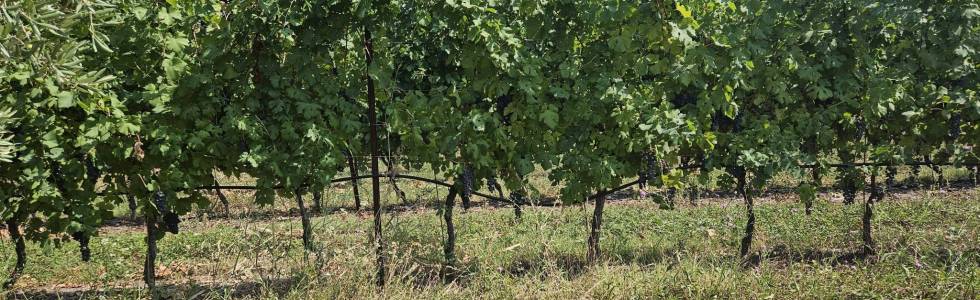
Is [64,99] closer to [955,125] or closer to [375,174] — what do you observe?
[375,174]

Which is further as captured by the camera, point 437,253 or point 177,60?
point 437,253

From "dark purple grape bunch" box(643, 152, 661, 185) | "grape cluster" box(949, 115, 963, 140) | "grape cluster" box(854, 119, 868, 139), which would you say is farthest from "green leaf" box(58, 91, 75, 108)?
"grape cluster" box(949, 115, 963, 140)

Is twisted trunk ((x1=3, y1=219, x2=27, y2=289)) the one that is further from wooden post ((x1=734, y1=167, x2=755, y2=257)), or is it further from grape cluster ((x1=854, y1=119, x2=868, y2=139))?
grape cluster ((x1=854, y1=119, x2=868, y2=139))

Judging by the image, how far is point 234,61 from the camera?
460cm

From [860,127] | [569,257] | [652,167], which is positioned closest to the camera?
[652,167]

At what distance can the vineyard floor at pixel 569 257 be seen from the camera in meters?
4.42

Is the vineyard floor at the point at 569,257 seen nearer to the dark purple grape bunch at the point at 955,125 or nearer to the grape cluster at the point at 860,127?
the dark purple grape bunch at the point at 955,125

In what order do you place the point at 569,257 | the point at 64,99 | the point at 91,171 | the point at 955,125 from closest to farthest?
the point at 64,99 < the point at 91,171 < the point at 569,257 < the point at 955,125

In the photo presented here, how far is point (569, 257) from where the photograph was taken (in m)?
5.60

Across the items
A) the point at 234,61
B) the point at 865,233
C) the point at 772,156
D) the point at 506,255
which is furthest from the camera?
the point at 865,233

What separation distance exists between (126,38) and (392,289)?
211 cm

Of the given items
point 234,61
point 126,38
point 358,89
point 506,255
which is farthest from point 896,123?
point 126,38

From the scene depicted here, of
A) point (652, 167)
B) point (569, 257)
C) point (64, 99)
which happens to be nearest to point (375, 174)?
point (569, 257)

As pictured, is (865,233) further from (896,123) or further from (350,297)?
(350,297)
